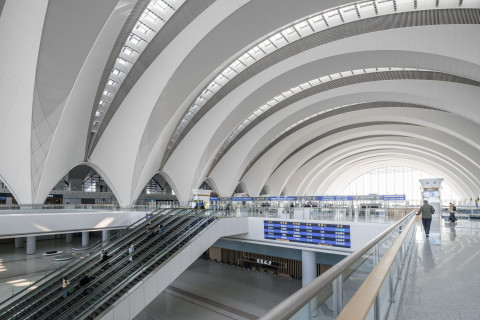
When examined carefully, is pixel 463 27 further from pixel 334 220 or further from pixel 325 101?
pixel 325 101

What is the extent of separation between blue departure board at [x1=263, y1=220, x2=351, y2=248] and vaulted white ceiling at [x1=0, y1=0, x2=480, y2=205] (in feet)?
37.5

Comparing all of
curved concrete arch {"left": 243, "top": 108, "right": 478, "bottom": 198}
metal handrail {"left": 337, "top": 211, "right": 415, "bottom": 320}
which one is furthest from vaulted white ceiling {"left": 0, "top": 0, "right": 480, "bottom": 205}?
metal handrail {"left": 337, "top": 211, "right": 415, "bottom": 320}

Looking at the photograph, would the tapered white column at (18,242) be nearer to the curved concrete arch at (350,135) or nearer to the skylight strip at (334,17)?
the skylight strip at (334,17)

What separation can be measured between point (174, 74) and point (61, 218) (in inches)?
475

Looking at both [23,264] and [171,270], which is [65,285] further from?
[23,264]

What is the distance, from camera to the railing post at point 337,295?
171 centimetres

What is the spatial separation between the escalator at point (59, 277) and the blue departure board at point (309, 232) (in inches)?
228

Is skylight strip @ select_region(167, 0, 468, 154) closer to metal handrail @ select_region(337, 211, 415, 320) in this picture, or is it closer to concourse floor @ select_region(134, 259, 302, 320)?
concourse floor @ select_region(134, 259, 302, 320)

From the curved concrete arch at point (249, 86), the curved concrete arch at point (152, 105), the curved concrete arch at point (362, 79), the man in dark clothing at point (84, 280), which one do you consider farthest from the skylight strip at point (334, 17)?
the man in dark clothing at point (84, 280)

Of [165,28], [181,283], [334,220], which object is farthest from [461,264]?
[165,28]

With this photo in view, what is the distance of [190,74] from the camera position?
23.0 metres

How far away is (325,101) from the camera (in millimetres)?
32219

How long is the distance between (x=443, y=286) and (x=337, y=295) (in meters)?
3.57

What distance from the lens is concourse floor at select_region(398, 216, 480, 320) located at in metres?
3.37
